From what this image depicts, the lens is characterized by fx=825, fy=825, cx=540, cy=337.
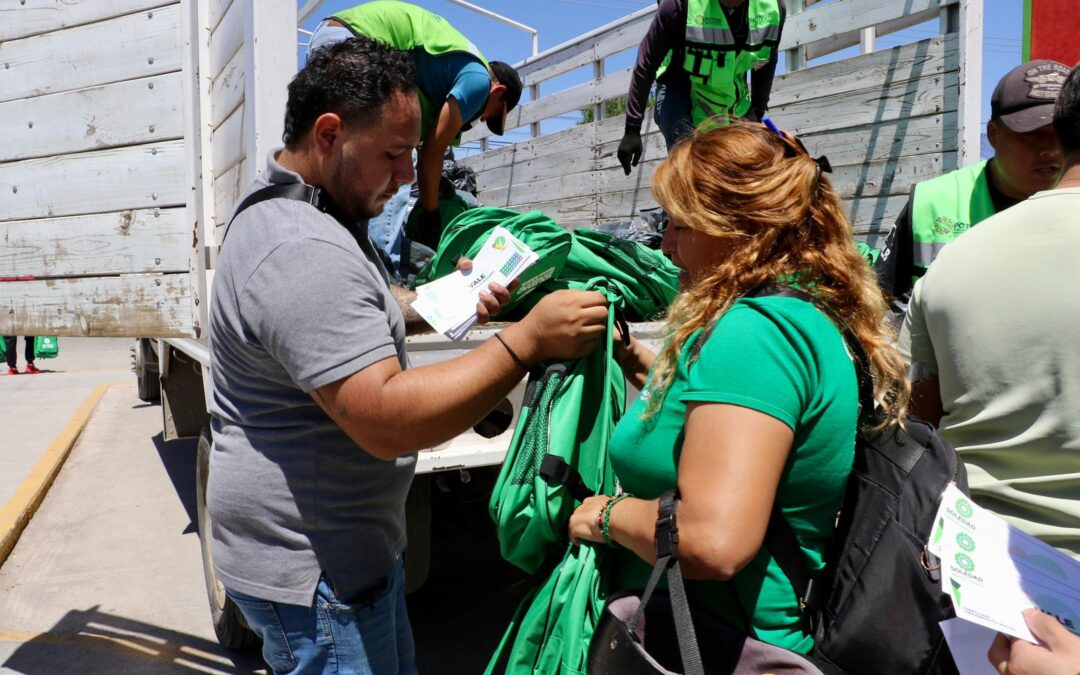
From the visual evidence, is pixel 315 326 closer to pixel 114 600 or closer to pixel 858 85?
pixel 858 85

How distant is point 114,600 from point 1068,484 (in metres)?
4.52

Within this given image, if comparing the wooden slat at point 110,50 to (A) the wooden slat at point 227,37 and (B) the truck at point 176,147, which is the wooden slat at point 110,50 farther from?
(A) the wooden slat at point 227,37

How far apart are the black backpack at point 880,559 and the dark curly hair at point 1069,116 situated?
1.81 feet

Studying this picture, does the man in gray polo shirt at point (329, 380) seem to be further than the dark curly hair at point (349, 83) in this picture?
No

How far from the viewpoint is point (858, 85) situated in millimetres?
4031

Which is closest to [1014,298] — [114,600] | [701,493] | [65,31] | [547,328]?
[701,493]

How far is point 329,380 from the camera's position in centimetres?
142

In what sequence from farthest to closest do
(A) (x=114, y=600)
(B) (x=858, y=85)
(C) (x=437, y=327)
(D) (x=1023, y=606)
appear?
(A) (x=114, y=600) → (B) (x=858, y=85) → (C) (x=437, y=327) → (D) (x=1023, y=606)

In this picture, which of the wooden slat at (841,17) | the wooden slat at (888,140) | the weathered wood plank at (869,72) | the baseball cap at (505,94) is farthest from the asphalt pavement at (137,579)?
the wooden slat at (841,17)

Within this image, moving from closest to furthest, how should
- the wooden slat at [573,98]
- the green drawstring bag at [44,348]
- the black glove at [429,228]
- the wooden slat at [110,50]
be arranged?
the wooden slat at [110,50] < the black glove at [429,228] < the wooden slat at [573,98] < the green drawstring bag at [44,348]

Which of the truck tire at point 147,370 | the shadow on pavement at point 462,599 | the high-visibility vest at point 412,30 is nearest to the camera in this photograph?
the high-visibility vest at point 412,30

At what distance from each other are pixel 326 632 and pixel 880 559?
1040 mm

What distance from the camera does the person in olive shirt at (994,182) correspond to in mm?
2391

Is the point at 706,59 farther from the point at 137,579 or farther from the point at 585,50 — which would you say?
the point at 137,579
